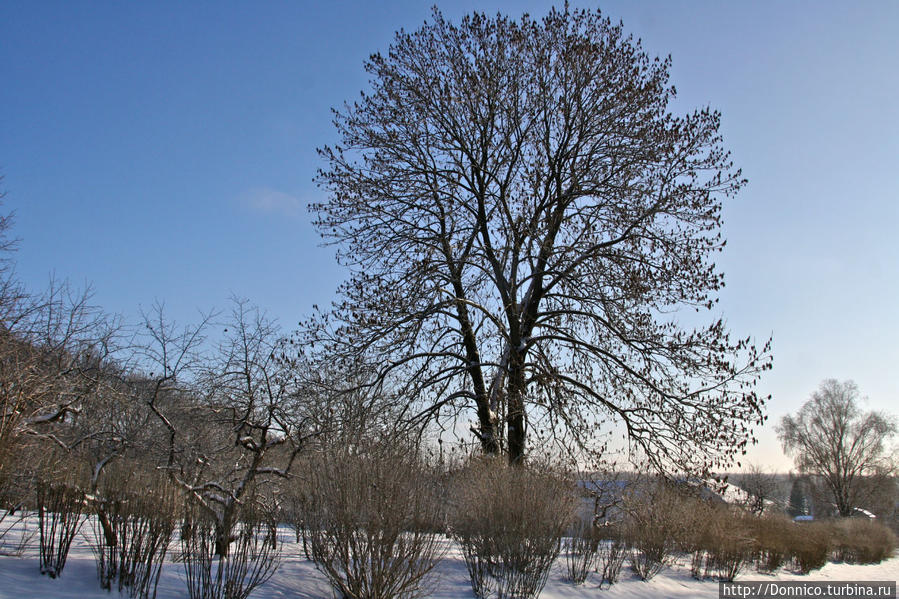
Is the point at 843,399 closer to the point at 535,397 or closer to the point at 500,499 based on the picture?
the point at 535,397

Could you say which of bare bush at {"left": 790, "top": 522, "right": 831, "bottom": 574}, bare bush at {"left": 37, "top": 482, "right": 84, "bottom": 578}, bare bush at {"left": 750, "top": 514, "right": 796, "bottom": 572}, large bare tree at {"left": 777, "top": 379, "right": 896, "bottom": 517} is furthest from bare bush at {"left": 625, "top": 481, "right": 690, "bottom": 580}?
large bare tree at {"left": 777, "top": 379, "right": 896, "bottom": 517}

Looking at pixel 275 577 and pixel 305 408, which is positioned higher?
pixel 305 408

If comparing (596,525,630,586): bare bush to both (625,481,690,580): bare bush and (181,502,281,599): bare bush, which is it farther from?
(181,502,281,599): bare bush

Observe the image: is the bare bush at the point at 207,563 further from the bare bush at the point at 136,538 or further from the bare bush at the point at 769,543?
the bare bush at the point at 769,543

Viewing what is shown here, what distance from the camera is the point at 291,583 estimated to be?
7.05 meters

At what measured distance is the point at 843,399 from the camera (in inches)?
1972

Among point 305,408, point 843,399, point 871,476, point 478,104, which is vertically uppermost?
point 478,104

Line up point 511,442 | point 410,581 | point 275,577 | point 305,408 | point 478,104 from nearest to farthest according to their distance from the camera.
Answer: point 410,581
point 275,577
point 305,408
point 511,442
point 478,104

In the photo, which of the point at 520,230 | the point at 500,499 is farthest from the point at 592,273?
the point at 500,499

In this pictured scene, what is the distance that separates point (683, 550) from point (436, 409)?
6820 millimetres

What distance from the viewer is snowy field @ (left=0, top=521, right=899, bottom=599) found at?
542cm

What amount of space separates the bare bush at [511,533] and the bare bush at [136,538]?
409 centimetres

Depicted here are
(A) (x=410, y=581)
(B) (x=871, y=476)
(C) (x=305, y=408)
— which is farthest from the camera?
(B) (x=871, y=476)

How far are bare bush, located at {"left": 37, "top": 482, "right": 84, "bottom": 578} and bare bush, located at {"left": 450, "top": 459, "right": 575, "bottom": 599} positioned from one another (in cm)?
482
